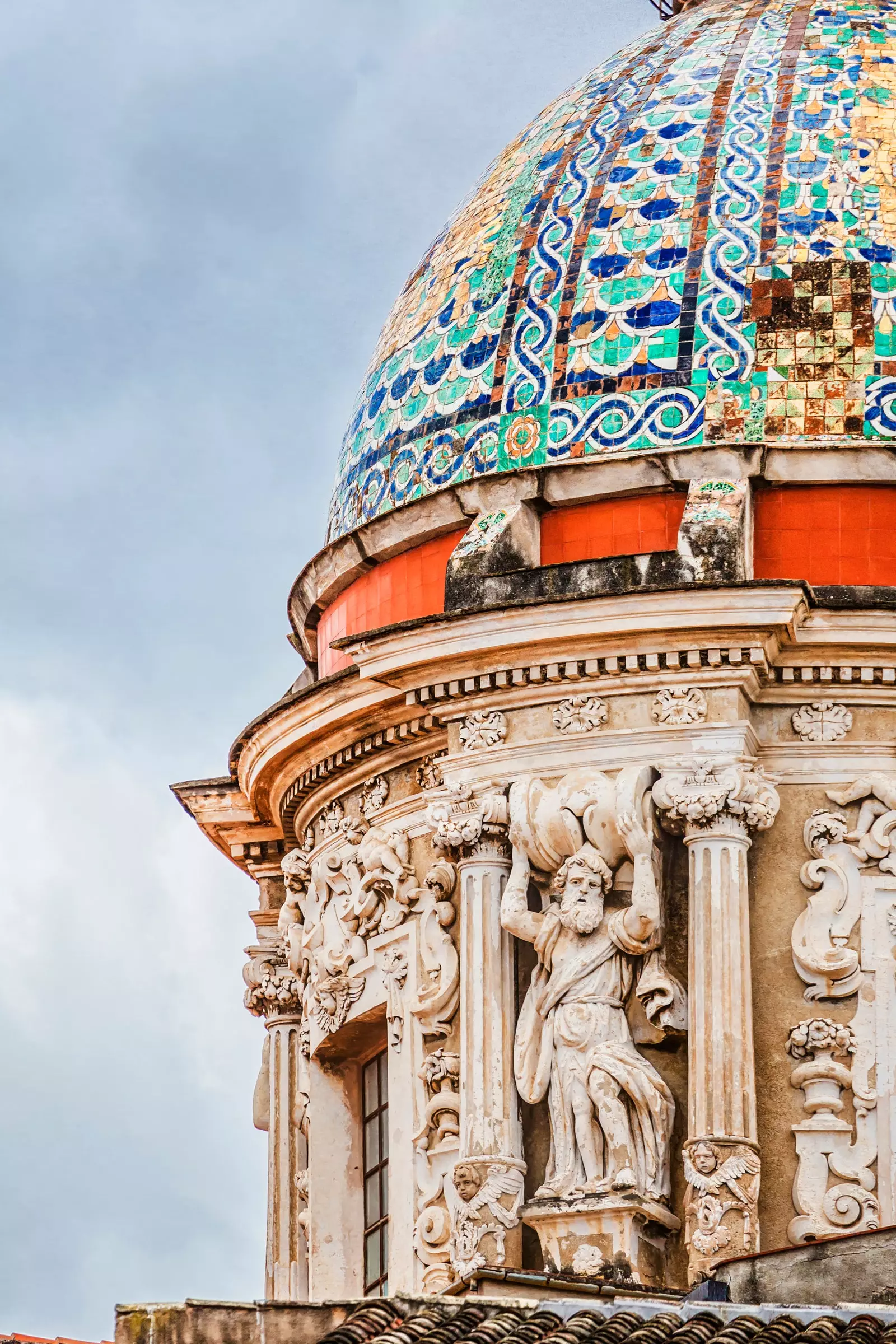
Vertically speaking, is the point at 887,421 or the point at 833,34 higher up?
the point at 833,34

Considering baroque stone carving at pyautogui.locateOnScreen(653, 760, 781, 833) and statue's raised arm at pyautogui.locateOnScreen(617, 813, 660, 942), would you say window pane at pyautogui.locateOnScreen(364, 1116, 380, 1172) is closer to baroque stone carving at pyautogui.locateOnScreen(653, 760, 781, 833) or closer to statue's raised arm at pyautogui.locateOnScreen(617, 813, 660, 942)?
statue's raised arm at pyautogui.locateOnScreen(617, 813, 660, 942)

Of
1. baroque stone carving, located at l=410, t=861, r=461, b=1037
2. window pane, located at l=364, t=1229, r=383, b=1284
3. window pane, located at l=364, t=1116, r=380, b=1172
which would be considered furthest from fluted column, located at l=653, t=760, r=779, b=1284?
window pane, located at l=364, t=1229, r=383, b=1284

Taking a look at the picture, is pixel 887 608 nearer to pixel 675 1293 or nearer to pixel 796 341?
pixel 796 341

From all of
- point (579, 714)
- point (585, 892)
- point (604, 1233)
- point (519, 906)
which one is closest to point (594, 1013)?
point (585, 892)

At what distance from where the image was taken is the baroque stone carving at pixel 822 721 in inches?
930

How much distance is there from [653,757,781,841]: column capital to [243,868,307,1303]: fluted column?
13.6 ft

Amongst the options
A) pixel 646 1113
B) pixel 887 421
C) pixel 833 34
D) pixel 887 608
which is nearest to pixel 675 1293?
pixel 646 1113

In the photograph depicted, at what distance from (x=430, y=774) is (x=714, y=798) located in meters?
2.36

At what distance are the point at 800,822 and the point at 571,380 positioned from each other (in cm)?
380

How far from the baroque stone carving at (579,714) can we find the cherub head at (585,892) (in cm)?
85

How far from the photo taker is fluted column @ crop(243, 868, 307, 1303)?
26.3 m

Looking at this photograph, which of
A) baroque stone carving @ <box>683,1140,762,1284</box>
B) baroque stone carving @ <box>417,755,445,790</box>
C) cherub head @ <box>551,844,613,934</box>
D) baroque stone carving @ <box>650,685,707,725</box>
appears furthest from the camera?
Result: baroque stone carving @ <box>417,755,445,790</box>

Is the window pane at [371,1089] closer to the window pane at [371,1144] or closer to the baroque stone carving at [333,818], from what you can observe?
the window pane at [371,1144]

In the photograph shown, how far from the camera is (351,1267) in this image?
84.1 feet
